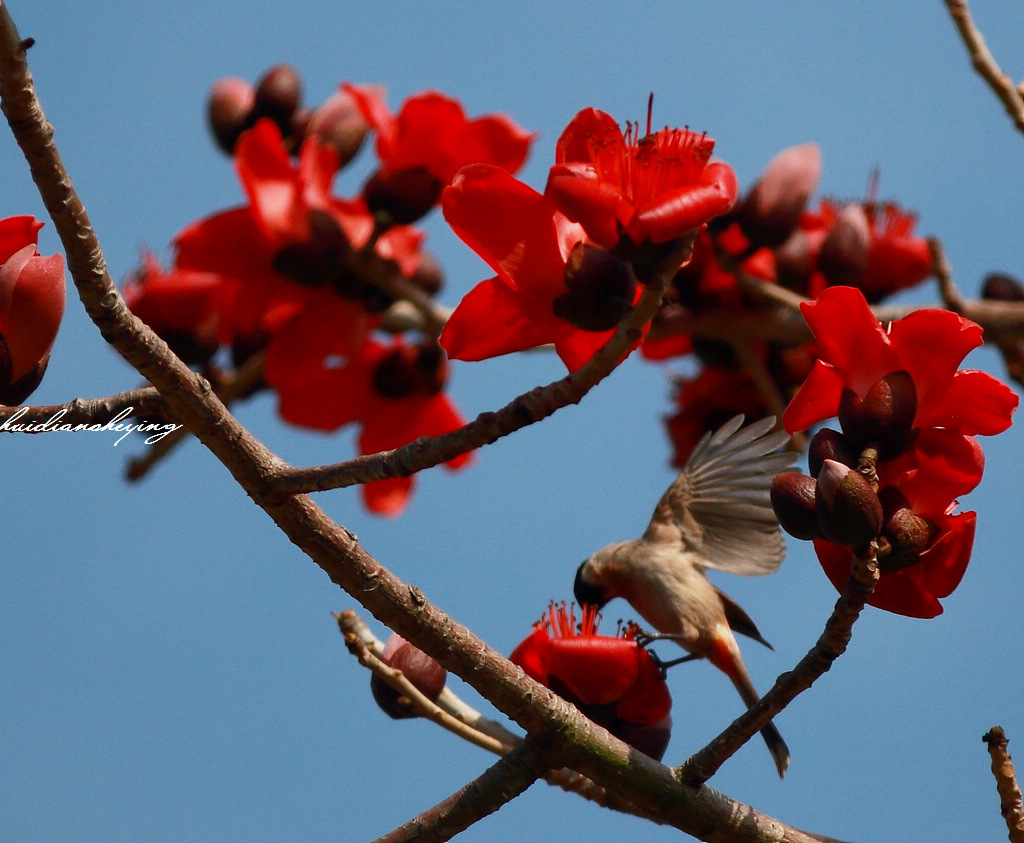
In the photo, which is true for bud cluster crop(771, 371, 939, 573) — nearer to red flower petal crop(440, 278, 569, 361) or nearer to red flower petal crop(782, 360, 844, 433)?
red flower petal crop(782, 360, 844, 433)

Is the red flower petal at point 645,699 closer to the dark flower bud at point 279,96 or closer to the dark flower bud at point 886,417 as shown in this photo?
the dark flower bud at point 886,417

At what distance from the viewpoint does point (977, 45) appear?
1474 mm

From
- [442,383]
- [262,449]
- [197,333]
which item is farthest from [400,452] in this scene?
[442,383]

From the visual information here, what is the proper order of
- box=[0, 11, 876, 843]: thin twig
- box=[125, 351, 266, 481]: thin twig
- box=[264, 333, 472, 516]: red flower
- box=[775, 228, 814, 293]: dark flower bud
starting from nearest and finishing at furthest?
box=[0, 11, 876, 843]: thin twig < box=[125, 351, 266, 481]: thin twig < box=[775, 228, 814, 293]: dark flower bud < box=[264, 333, 472, 516]: red flower

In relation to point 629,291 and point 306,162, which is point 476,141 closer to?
point 306,162

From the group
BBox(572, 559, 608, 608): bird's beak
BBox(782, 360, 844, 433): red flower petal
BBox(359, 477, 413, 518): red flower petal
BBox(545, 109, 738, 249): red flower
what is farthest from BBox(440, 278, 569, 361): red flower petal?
BBox(359, 477, 413, 518): red flower petal

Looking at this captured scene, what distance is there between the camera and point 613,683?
1338 mm

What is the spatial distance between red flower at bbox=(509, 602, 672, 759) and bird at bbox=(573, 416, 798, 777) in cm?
40

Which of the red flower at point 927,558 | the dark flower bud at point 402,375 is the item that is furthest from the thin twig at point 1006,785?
the dark flower bud at point 402,375

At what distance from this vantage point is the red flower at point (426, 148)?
2.23m

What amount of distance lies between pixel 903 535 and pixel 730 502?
89 cm

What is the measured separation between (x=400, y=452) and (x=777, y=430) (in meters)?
1.13

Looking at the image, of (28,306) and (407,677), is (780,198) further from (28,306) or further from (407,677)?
(28,306)

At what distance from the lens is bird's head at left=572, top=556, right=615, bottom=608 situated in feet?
5.79
